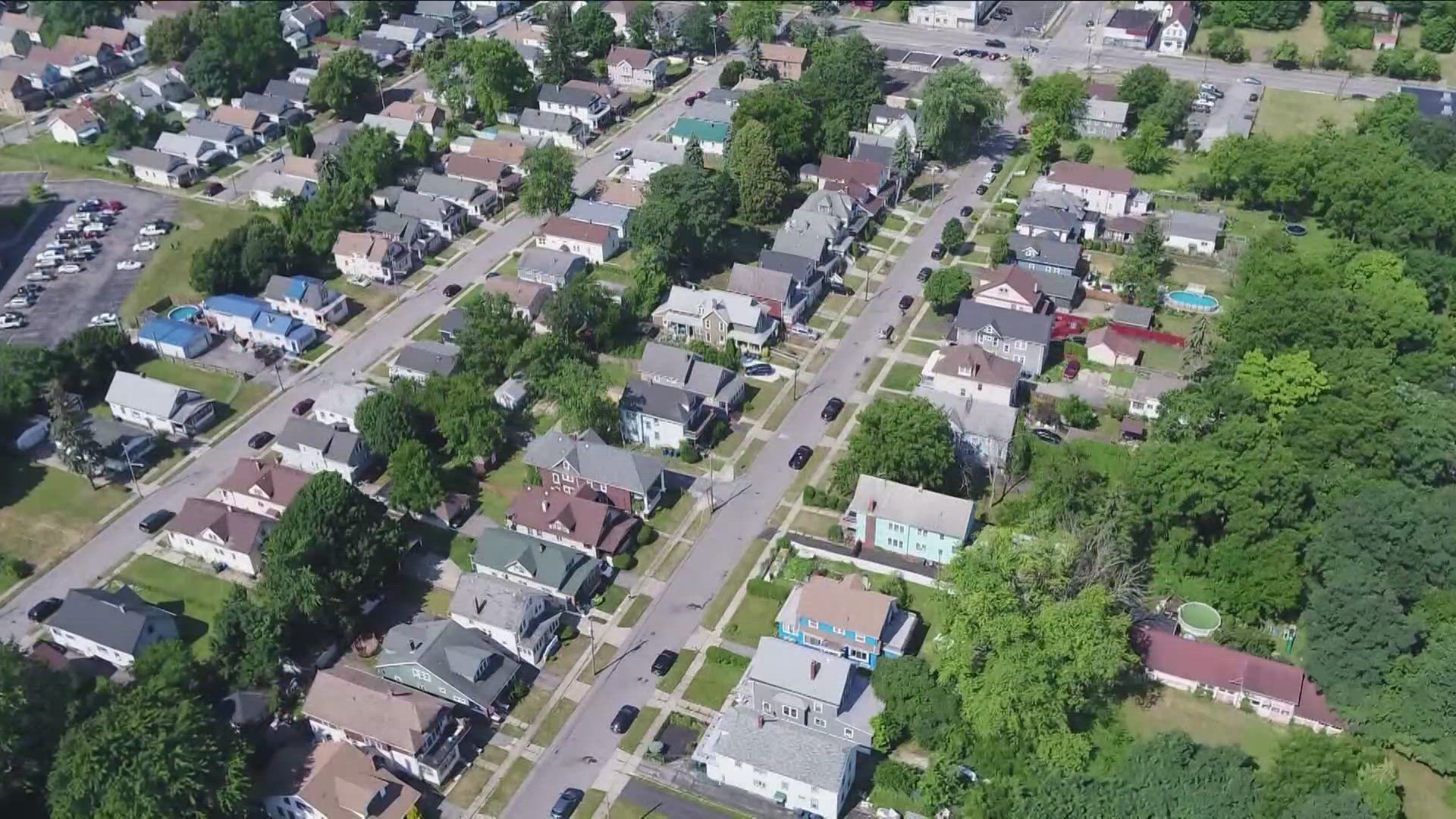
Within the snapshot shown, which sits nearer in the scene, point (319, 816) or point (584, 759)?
point (319, 816)

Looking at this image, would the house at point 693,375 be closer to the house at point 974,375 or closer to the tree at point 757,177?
the house at point 974,375

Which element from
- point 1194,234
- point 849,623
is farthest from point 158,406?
point 1194,234

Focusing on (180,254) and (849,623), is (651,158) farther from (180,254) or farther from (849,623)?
(849,623)

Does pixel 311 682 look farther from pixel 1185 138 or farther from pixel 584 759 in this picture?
pixel 1185 138

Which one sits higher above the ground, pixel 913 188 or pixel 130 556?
pixel 913 188

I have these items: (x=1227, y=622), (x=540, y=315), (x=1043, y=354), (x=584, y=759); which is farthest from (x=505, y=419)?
(x=1227, y=622)

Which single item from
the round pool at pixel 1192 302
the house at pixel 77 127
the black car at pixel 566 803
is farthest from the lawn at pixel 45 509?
the round pool at pixel 1192 302
